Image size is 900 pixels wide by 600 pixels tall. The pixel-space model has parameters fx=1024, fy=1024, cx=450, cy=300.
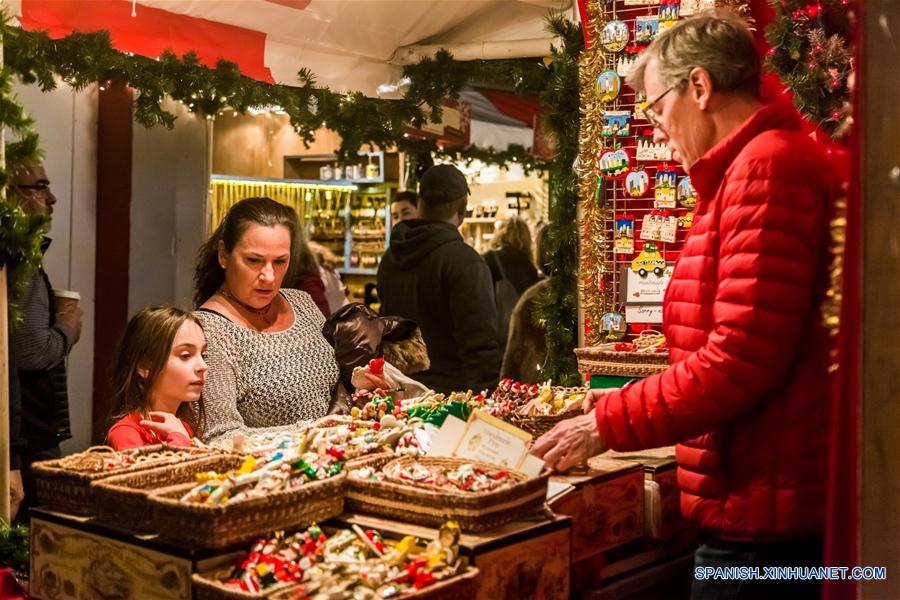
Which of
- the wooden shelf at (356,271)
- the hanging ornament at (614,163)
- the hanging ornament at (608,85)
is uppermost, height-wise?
the hanging ornament at (608,85)

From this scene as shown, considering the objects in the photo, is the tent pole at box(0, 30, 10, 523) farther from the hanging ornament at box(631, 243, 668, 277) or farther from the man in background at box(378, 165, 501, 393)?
the hanging ornament at box(631, 243, 668, 277)

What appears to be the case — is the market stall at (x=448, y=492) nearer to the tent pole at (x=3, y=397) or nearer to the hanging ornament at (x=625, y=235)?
the hanging ornament at (x=625, y=235)

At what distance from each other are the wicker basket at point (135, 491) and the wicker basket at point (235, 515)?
0.17 ft

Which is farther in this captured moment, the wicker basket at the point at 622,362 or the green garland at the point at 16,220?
the wicker basket at the point at 622,362

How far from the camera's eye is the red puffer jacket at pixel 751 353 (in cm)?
193

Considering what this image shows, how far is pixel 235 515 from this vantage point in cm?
178

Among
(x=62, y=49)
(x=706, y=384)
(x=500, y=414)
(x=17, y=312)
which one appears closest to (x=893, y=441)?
(x=706, y=384)

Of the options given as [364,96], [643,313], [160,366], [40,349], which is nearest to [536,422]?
[160,366]

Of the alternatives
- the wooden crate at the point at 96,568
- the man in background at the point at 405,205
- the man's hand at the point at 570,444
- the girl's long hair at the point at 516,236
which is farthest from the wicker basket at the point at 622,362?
the girl's long hair at the point at 516,236

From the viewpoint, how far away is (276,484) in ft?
6.21

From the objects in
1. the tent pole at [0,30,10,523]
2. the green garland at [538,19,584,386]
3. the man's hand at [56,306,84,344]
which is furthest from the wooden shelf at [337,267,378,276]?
the tent pole at [0,30,10,523]

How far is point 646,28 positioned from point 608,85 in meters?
0.26

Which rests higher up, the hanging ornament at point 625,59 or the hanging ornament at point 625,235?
the hanging ornament at point 625,59

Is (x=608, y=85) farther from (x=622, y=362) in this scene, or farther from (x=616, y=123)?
(x=622, y=362)
